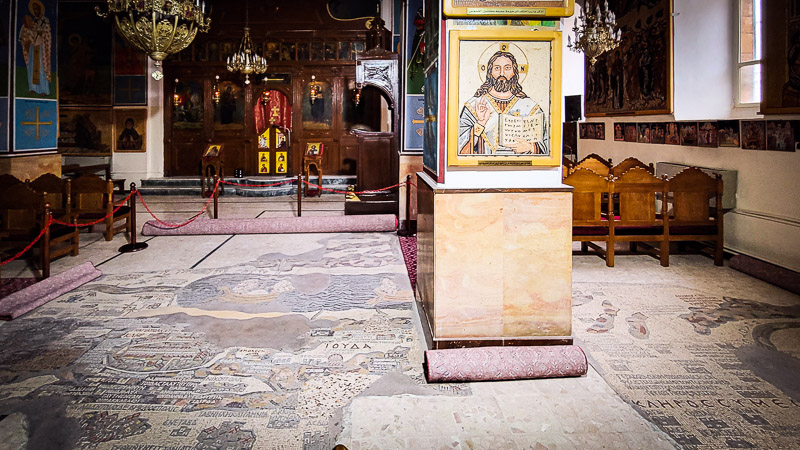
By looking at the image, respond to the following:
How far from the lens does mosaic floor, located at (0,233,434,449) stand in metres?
2.92

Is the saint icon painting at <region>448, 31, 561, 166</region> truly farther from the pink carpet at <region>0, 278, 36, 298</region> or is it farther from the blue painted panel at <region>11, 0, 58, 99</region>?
the blue painted panel at <region>11, 0, 58, 99</region>

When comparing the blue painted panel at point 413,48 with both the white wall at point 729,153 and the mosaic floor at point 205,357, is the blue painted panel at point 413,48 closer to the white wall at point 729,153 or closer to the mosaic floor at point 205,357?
the white wall at point 729,153

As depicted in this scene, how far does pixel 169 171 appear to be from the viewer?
50.5 feet

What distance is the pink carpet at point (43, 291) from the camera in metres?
4.68

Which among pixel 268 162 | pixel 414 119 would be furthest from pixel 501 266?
pixel 268 162

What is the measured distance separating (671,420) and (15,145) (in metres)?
8.92

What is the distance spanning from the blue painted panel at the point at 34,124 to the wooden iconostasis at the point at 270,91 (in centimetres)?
638

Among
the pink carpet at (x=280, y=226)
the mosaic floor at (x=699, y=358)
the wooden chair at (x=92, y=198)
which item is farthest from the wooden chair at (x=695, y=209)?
the wooden chair at (x=92, y=198)

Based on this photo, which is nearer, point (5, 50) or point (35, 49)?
point (5, 50)

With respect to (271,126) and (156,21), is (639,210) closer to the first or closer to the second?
(156,21)

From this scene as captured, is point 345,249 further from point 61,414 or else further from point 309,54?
point 309,54

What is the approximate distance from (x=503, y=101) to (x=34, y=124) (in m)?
7.93

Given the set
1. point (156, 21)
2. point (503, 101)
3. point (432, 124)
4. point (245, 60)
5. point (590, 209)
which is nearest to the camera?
point (503, 101)

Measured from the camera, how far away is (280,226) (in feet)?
28.7
